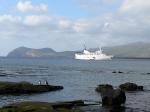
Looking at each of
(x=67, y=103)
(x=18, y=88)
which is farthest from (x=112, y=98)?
(x=18, y=88)

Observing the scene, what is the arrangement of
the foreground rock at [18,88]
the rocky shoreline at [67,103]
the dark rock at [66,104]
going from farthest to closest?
1. the foreground rock at [18,88]
2. the dark rock at [66,104]
3. the rocky shoreline at [67,103]

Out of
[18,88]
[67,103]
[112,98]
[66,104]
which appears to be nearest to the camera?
[66,104]

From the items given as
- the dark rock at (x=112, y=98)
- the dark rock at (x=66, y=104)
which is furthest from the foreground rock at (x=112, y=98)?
the dark rock at (x=66, y=104)

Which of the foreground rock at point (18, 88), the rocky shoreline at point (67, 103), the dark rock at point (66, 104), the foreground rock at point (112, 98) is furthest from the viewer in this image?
the foreground rock at point (18, 88)

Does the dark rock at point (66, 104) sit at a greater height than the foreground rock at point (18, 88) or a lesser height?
lesser

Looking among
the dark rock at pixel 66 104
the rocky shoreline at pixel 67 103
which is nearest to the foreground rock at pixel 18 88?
the rocky shoreline at pixel 67 103

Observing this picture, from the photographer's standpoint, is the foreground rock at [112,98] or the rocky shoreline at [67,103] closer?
the rocky shoreline at [67,103]

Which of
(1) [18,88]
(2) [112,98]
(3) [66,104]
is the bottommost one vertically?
(3) [66,104]

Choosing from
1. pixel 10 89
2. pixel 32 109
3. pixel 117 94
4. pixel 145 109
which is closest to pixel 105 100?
pixel 117 94

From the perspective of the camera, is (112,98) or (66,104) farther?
(112,98)

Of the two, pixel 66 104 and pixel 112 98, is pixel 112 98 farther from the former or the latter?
pixel 66 104

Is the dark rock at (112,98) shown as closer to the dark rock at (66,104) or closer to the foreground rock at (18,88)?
the dark rock at (66,104)

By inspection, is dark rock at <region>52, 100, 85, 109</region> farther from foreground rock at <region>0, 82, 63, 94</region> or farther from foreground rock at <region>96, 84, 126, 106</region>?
foreground rock at <region>0, 82, 63, 94</region>

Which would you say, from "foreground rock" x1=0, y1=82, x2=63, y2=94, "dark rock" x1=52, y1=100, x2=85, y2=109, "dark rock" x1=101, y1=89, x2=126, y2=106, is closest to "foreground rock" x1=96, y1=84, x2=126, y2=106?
"dark rock" x1=101, y1=89, x2=126, y2=106
